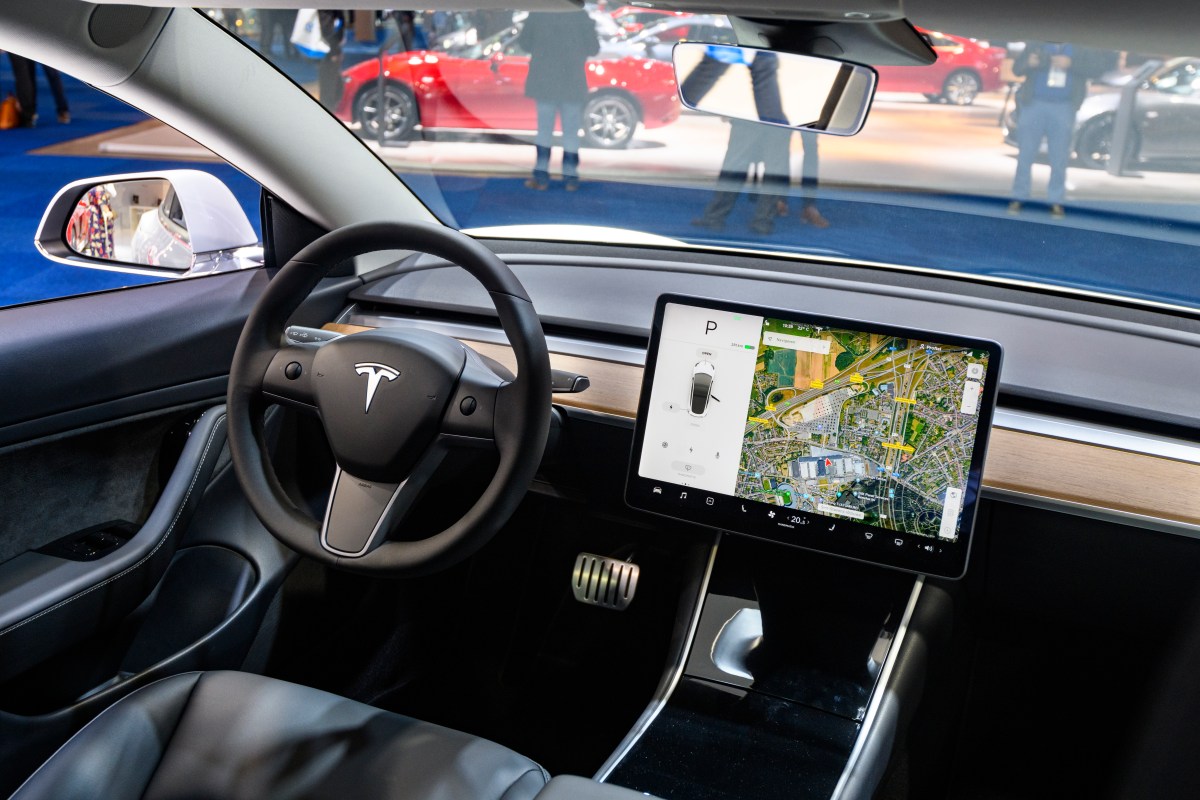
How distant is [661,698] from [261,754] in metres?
0.79

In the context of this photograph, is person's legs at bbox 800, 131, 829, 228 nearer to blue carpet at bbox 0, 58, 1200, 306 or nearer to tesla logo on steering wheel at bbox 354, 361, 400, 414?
blue carpet at bbox 0, 58, 1200, 306

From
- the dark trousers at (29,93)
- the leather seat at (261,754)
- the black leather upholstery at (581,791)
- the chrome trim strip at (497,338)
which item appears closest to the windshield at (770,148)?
the chrome trim strip at (497,338)

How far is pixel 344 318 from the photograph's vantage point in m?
2.32

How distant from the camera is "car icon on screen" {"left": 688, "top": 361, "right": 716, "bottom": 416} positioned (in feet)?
5.92

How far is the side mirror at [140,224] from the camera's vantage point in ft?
6.99

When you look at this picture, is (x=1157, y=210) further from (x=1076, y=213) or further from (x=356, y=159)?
(x=356, y=159)

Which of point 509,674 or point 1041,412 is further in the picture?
point 509,674

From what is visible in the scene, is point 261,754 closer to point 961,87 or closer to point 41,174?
point 961,87

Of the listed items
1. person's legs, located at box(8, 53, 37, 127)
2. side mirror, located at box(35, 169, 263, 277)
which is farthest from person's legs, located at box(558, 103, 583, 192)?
side mirror, located at box(35, 169, 263, 277)

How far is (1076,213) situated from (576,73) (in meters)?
2.70

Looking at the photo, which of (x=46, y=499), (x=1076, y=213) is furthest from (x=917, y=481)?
(x=1076, y=213)

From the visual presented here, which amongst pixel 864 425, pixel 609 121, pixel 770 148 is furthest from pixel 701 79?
pixel 609 121

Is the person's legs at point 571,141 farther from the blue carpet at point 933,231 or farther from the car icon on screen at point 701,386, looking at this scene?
the car icon on screen at point 701,386

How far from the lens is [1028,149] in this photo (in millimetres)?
5145
